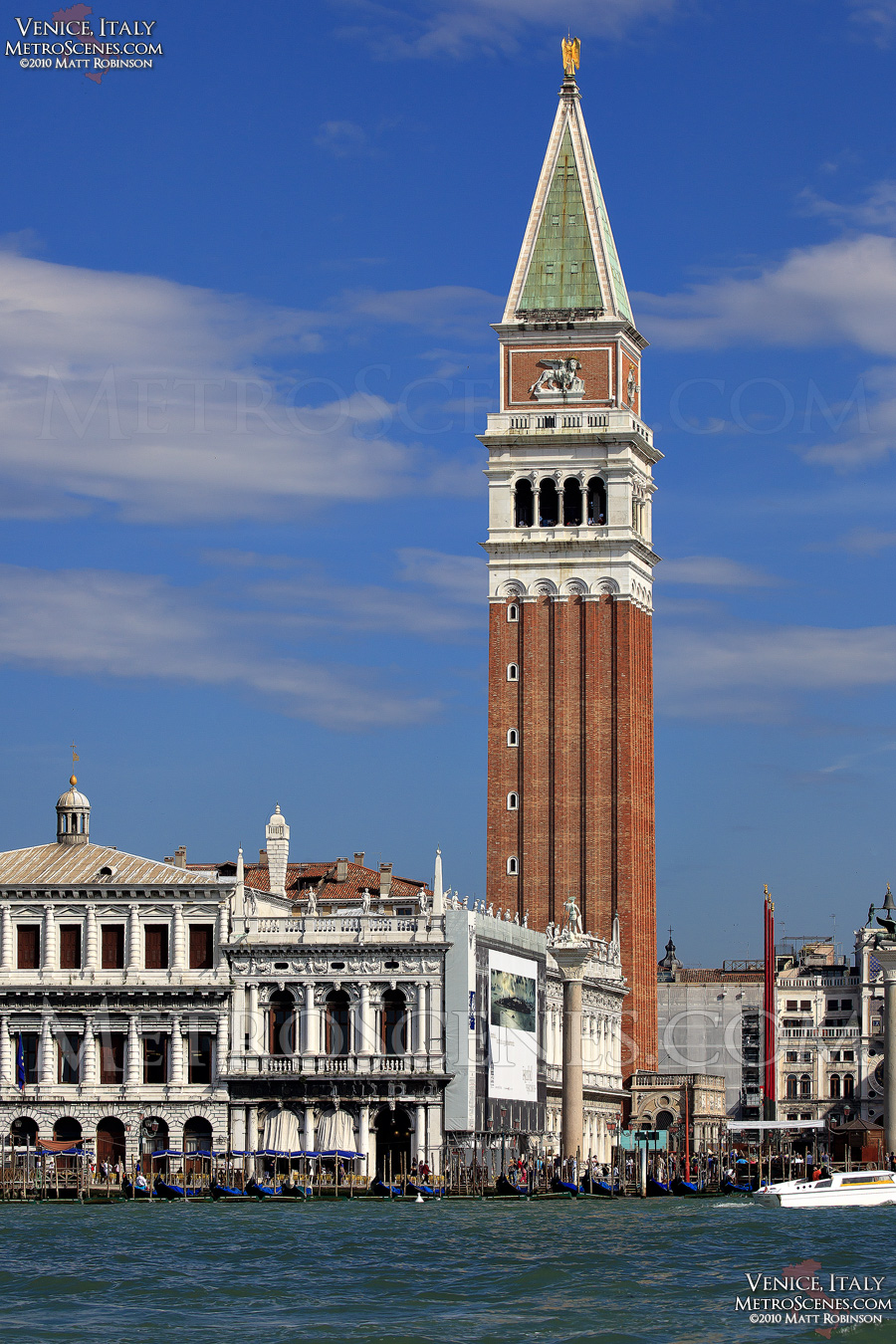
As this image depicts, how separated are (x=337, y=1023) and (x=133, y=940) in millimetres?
7570

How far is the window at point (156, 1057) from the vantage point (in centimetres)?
8662

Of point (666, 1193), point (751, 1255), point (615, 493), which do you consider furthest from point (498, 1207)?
point (615, 493)

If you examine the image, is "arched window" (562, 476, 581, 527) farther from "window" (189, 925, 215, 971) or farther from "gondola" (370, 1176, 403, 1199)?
"gondola" (370, 1176, 403, 1199)

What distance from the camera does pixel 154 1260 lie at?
57.7 m

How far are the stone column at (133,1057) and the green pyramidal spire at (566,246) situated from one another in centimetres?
4170

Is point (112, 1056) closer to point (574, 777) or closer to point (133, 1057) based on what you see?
point (133, 1057)

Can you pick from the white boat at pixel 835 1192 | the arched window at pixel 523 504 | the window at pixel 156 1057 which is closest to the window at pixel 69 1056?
the window at pixel 156 1057

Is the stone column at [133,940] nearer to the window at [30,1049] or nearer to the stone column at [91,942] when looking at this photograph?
the stone column at [91,942]

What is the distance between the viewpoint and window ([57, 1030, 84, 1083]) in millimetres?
86688

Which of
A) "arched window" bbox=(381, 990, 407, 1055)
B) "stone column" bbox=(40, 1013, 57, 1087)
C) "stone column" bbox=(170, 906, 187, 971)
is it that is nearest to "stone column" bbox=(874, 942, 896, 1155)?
"arched window" bbox=(381, 990, 407, 1055)

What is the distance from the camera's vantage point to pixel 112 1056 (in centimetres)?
8662

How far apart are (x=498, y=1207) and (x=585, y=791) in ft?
120

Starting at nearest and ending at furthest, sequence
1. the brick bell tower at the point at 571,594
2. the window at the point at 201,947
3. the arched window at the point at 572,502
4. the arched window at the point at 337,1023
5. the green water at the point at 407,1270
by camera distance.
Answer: the green water at the point at 407,1270, the arched window at the point at 337,1023, the window at the point at 201,947, the brick bell tower at the point at 571,594, the arched window at the point at 572,502

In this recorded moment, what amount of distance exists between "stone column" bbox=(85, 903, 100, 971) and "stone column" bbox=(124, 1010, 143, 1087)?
7.38ft
